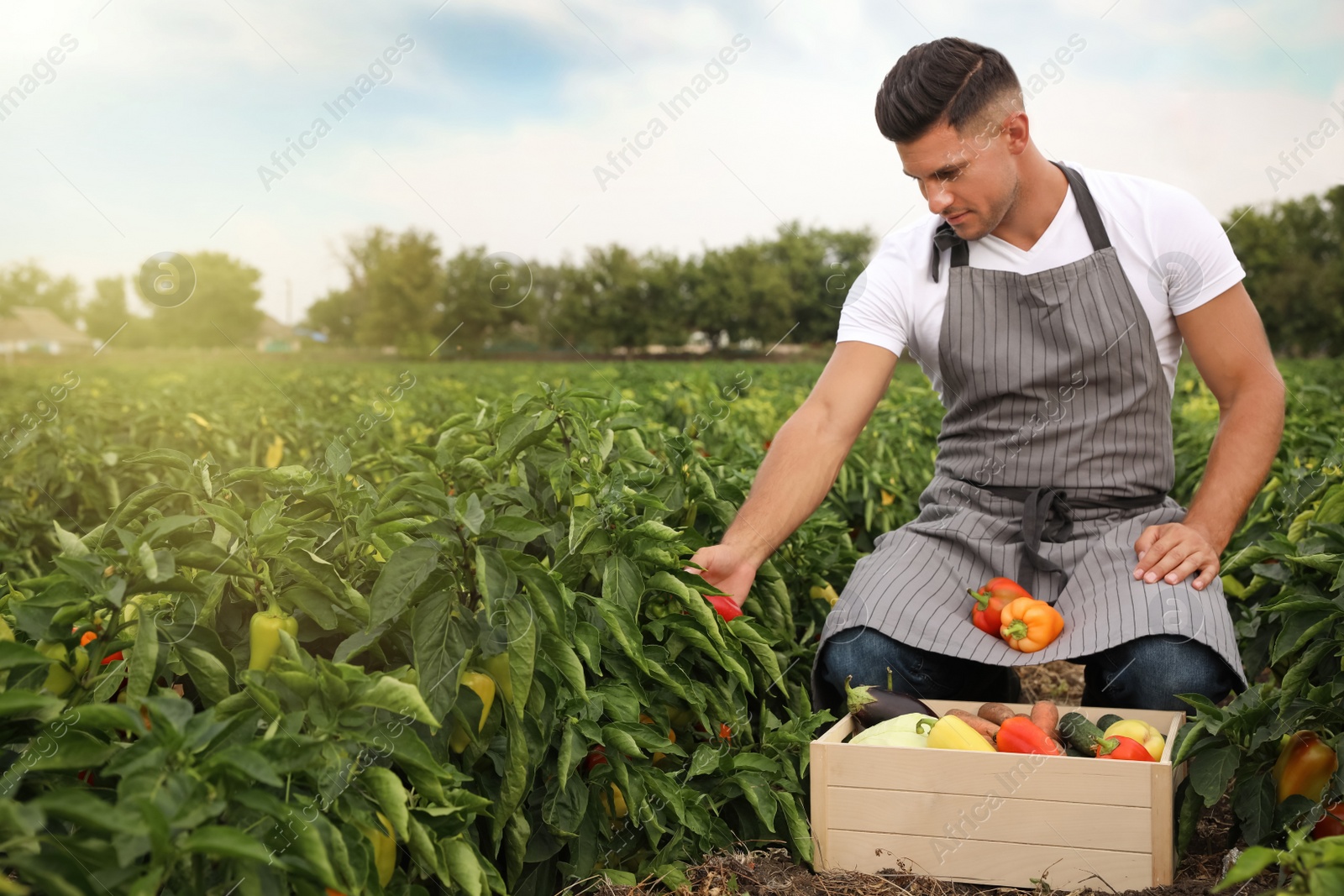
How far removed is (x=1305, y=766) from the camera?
1.77 meters

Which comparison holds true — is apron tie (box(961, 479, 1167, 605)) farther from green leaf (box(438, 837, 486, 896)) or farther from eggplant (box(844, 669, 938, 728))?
green leaf (box(438, 837, 486, 896))

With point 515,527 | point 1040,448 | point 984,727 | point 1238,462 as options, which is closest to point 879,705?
point 984,727

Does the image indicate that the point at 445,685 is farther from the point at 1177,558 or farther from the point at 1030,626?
the point at 1177,558

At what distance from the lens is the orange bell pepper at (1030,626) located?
2.38 meters

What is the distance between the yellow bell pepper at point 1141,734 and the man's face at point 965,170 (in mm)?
1272

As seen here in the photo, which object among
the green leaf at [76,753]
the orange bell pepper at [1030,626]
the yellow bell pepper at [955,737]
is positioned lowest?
the yellow bell pepper at [955,737]

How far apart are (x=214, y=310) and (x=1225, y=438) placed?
2585 inches

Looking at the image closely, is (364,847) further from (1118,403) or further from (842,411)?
(1118,403)

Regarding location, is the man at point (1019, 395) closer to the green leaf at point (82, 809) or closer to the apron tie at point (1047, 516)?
the apron tie at point (1047, 516)

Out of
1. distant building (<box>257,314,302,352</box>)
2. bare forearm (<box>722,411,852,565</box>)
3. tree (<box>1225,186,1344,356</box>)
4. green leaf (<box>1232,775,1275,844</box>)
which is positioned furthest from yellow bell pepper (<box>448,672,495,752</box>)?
distant building (<box>257,314,302,352</box>)

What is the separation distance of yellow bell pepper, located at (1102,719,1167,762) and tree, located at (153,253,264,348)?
59769 millimetres

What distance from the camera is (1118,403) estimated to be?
8.70 ft

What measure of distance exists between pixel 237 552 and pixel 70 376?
5696mm

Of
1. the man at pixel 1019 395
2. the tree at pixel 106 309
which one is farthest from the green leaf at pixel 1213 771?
the tree at pixel 106 309
